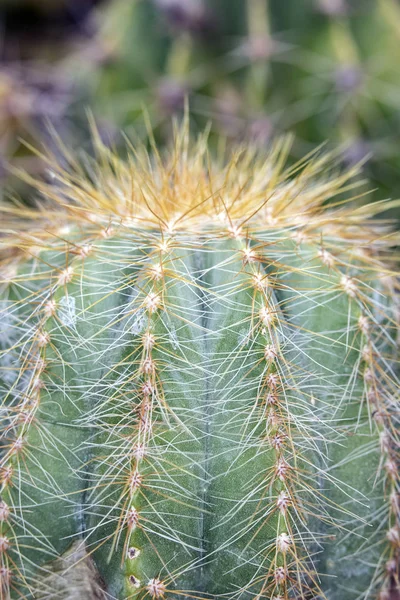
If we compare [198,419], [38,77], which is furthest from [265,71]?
[198,419]

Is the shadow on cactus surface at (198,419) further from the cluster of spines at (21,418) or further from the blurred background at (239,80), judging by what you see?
the blurred background at (239,80)

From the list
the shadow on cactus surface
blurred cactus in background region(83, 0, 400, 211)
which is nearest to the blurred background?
blurred cactus in background region(83, 0, 400, 211)

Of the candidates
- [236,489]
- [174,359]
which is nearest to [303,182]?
[174,359]

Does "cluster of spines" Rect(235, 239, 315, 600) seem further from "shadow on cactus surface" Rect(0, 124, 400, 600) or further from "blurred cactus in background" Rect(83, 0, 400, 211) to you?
"blurred cactus in background" Rect(83, 0, 400, 211)

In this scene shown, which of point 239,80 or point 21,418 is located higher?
point 239,80

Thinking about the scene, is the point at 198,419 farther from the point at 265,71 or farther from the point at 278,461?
the point at 265,71

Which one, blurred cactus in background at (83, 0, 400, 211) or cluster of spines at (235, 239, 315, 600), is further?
blurred cactus in background at (83, 0, 400, 211)
